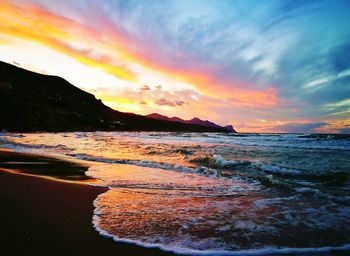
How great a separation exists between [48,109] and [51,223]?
205ft

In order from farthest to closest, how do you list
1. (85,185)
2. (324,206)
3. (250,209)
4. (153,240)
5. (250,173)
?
1. (250,173)
2. (85,185)
3. (324,206)
4. (250,209)
5. (153,240)

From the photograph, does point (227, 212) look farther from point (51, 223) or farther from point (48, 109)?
point (48, 109)

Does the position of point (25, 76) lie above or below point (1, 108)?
above

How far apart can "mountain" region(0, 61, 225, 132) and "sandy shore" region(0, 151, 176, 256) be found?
44.3 m

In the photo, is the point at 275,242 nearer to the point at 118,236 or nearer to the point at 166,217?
the point at 166,217

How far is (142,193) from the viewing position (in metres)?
5.45

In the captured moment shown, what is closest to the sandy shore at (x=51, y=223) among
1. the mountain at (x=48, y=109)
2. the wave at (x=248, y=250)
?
the wave at (x=248, y=250)

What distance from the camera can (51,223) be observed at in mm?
3473

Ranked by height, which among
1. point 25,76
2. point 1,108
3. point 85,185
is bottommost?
point 85,185

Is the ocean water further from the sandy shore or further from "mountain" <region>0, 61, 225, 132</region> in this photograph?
"mountain" <region>0, 61, 225, 132</region>

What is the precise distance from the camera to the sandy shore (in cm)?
275

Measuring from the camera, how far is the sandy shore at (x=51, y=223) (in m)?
2.75

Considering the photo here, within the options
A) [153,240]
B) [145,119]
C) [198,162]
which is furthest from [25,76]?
[153,240]

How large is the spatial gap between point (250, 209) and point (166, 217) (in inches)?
62.8
